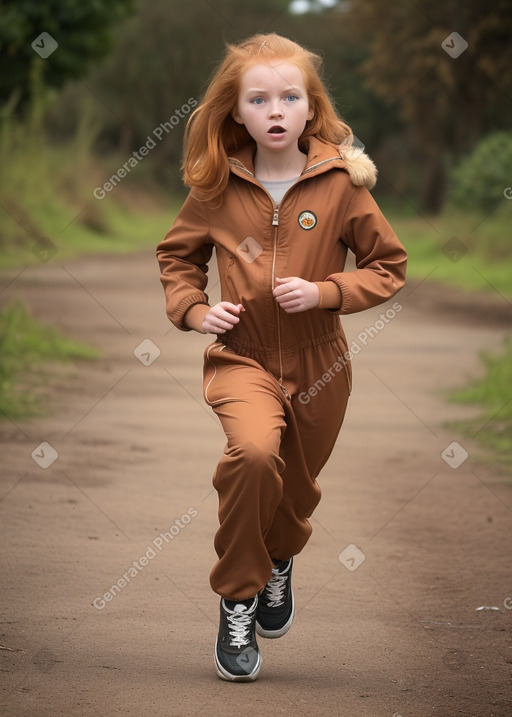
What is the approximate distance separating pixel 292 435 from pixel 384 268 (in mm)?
543

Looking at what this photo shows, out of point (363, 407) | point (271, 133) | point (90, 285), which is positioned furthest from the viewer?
point (90, 285)

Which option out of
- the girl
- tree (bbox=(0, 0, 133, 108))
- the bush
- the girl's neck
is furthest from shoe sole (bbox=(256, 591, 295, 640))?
the bush

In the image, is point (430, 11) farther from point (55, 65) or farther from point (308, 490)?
point (308, 490)

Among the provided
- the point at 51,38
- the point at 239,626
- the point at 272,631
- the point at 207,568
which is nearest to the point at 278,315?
the point at 239,626

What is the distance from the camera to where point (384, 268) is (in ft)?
11.9

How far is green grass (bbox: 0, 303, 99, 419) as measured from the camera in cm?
802

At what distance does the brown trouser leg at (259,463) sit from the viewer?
3363mm

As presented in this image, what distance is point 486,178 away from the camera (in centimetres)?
2058

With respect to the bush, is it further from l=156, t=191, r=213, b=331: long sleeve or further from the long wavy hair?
l=156, t=191, r=213, b=331: long sleeve

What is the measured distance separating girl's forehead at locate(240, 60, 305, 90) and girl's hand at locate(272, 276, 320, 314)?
2.00 ft

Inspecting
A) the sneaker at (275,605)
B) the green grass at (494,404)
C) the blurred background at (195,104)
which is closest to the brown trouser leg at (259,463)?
the sneaker at (275,605)

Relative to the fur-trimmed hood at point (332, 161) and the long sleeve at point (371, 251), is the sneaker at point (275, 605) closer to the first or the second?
the long sleeve at point (371, 251)

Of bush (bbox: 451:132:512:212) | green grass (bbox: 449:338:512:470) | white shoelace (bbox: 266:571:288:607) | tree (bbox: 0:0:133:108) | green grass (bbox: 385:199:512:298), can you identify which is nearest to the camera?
white shoelace (bbox: 266:571:288:607)

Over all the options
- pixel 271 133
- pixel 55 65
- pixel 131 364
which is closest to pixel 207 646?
pixel 271 133
